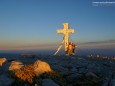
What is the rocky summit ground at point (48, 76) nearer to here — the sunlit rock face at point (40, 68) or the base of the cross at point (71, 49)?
the sunlit rock face at point (40, 68)

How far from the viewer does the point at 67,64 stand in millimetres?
22078

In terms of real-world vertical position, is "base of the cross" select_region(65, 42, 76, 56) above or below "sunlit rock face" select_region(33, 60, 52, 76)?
above

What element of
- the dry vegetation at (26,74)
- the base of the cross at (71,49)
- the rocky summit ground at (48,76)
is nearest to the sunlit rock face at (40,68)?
the rocky summit ground at (48,76)

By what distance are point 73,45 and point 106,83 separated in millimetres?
19038

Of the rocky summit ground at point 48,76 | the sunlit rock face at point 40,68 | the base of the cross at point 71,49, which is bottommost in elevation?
the rocky summit ground at point 48,76

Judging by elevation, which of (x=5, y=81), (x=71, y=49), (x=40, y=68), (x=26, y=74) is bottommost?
(x=5, y=81)

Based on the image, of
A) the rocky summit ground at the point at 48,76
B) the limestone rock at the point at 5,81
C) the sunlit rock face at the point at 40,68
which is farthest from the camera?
the sunlit rock face at the point at 40,68

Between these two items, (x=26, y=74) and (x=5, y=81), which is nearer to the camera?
(x=5, y=81)

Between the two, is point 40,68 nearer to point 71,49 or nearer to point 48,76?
point 48,76

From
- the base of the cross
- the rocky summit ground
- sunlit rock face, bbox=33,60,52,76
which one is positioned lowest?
the rocky summit ground

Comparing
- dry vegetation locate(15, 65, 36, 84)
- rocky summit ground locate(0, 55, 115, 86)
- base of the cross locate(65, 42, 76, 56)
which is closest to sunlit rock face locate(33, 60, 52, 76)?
rocky summit ground locate(0, 55, 115, 86)

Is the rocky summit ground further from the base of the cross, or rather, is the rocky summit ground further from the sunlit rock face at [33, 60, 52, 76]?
the base of the cross

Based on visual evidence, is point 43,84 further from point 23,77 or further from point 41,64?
point 41,64

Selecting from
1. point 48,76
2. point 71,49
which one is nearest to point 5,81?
point 48,76
